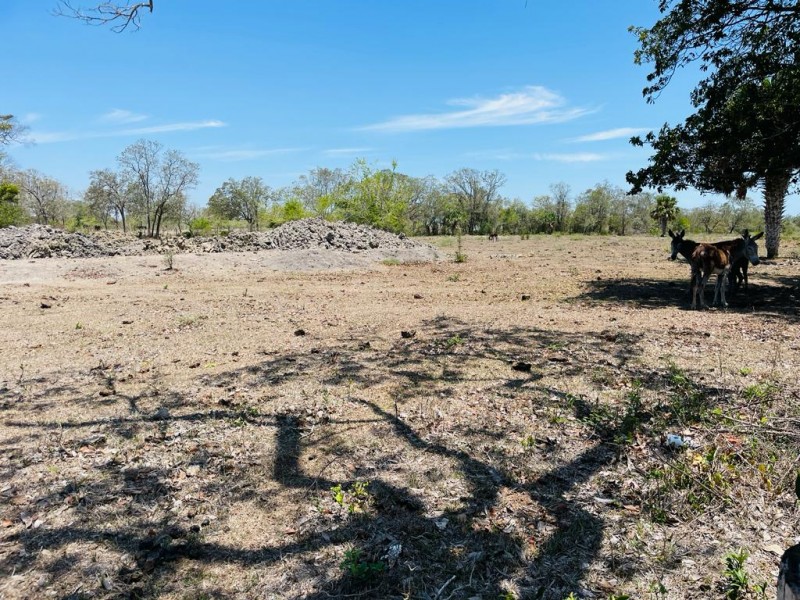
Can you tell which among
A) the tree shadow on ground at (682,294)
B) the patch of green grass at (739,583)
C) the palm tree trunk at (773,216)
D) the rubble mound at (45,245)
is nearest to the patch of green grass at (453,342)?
the patch of green grass at (739,583)

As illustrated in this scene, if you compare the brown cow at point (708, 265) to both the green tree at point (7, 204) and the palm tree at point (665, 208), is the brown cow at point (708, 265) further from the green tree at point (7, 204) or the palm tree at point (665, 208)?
the green tree at point (7, 204)

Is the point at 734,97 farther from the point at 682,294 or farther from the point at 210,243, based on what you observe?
the point at 210,243

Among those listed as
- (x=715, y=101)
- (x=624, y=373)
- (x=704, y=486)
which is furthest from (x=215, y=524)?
(x=715, y=101)

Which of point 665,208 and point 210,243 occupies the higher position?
point 665,208

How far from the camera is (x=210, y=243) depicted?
25156mm

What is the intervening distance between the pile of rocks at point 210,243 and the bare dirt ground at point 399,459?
15862mm

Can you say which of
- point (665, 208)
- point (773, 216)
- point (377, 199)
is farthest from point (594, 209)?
point (773, 216)

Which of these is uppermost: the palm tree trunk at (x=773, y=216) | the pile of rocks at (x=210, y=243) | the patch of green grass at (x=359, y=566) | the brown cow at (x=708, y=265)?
the palm tree trunk at (x=773, y=216)

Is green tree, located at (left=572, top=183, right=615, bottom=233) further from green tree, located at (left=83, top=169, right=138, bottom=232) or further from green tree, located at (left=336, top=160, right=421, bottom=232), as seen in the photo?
green tree, located at (left=83, top=169, right=138, bottom=232)

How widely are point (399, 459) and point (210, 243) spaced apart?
23624 millimetres

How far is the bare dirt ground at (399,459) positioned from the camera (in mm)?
2844

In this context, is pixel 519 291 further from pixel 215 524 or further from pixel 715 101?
pixel 215 524

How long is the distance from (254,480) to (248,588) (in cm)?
116

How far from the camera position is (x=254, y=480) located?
383cm
